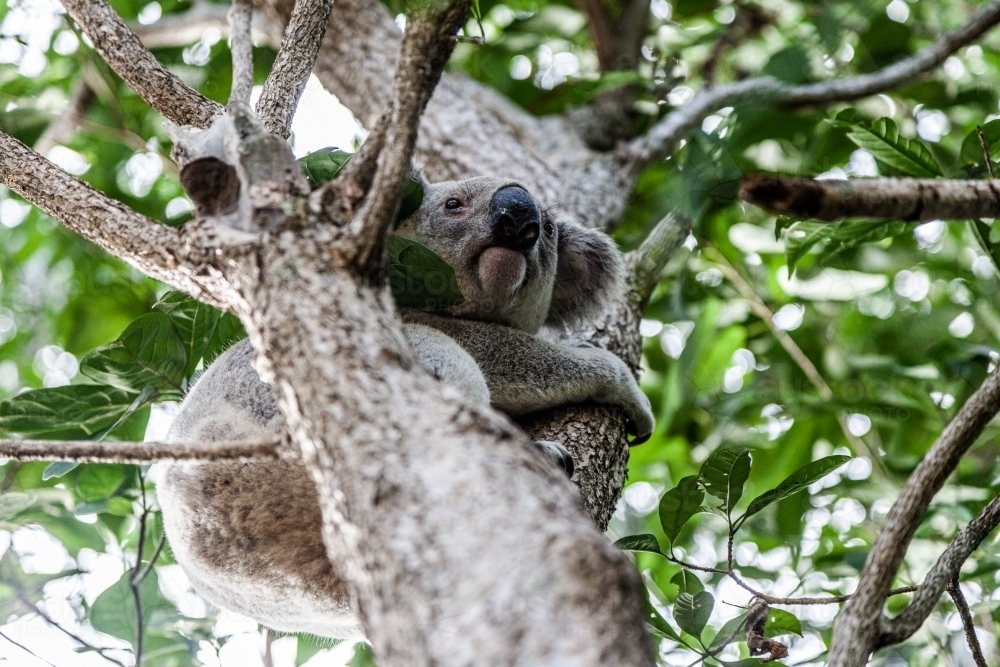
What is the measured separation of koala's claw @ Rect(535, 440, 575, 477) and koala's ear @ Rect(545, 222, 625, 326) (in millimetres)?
1145

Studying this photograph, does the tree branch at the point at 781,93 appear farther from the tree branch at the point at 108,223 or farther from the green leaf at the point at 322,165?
the tree branch at the point at 108,223

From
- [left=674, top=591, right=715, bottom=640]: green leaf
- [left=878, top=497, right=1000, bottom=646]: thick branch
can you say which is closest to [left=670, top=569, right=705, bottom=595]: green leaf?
[left=674, top=591, right=715, bottom=640]: green leaf

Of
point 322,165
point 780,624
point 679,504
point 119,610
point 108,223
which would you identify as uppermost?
point 322,165

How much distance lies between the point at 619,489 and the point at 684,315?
62.8 inches

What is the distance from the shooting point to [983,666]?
1615 millimetres

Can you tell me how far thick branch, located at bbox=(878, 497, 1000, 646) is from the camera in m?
1.41

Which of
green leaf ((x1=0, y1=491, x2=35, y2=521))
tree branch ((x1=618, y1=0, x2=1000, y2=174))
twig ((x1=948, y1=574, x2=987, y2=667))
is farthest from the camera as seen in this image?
tree branch ((x1=618, y1=0, x2=1000, y2=174))

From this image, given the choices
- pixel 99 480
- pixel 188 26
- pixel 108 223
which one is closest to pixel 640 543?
pixel 108 223

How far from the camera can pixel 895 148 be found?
2389 millimetres

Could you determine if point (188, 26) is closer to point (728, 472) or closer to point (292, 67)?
point (292, 67)

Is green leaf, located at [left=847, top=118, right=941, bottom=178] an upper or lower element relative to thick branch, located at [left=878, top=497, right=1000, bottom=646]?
upper

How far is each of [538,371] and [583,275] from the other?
742 mm

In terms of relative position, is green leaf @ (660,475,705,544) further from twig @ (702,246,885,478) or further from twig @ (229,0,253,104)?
twig @ (702,246,885,478)

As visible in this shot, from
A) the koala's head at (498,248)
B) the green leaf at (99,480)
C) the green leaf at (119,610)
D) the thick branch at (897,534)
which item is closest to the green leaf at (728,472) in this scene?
the thick branch at (897,534)
